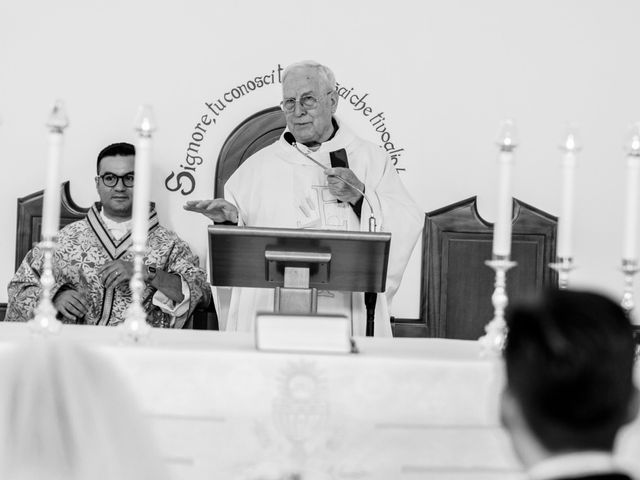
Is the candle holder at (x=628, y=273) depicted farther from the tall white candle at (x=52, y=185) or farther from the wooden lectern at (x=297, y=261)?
the tall white candle at (x=52, y=185)

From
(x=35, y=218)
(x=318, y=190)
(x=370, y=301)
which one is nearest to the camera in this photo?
(x=370, y=301)

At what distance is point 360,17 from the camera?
6402mm

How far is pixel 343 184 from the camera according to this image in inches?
198

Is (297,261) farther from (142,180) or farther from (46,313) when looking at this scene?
(46,313)

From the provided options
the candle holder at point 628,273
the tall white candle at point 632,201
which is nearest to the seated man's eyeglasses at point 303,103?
the tall white candle at point 632,201

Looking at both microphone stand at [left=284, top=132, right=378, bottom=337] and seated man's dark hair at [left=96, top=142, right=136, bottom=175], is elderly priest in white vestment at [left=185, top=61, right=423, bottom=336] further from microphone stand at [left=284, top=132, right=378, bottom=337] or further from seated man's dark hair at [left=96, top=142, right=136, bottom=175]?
seated man's dark hair at [left=96, top=142, right=136, bottom=175]

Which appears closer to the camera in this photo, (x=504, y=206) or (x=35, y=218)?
(x=504, y=206)

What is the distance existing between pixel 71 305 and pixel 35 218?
1.14m

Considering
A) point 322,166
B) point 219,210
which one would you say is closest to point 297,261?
point 219,210

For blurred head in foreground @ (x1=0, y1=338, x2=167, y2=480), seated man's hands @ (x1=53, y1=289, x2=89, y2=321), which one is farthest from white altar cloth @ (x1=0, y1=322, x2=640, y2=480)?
seated man's hands @ (x1=53, y1=289, x2=89, y2=321)

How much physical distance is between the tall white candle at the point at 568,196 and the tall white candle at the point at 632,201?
0.18m

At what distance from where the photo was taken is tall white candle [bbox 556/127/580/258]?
3256 mm

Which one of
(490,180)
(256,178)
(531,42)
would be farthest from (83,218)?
(531,42)

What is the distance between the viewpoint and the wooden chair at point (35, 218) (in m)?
6.34
